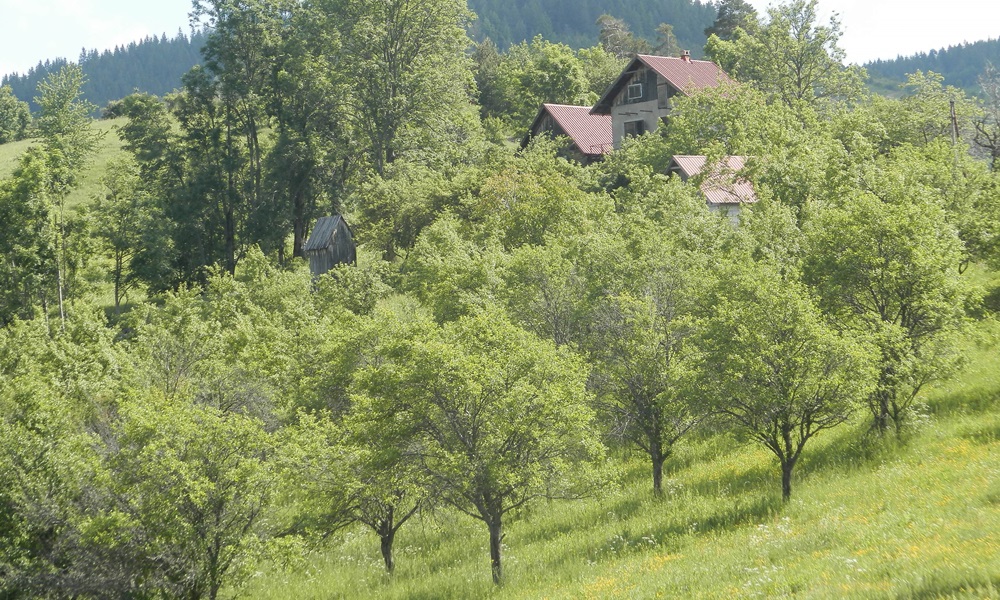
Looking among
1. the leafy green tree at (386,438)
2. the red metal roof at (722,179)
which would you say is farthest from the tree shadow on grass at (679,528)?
the red metal roof at (722,179)

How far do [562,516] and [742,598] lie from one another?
12.2 meters

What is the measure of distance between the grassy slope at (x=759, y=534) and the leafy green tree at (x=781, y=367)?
157cm

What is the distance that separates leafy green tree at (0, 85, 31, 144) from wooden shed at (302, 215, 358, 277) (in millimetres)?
77965

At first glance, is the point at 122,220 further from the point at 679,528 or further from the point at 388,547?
the point at 679,528

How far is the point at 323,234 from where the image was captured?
5566cm

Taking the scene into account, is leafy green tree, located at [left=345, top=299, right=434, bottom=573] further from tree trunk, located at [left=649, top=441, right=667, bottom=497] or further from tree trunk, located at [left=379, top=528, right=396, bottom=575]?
tree trunk, located at [left=649, top=441, right=667, bottom=497]

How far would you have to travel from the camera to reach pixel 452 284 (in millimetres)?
33438

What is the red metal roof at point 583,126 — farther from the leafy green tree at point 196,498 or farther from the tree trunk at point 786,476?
the leafy green tree at point 196,498

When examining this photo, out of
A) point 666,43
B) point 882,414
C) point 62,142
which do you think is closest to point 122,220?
point 62,142

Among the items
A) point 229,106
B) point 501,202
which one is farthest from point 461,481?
point 229,106

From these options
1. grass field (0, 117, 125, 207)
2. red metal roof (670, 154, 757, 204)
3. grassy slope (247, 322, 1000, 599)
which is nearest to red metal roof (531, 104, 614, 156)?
red metal roof (670, 154, 757, 204)

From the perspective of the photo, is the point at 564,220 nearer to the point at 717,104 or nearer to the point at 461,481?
the point at 717,104

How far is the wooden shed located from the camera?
54.8m

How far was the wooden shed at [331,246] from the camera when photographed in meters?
54.8
